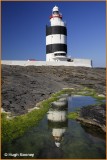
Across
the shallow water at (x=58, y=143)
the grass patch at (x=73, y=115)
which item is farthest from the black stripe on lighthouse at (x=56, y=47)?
the shallow water at (x=58, y=143)

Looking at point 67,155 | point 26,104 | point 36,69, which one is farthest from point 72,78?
point 67,155

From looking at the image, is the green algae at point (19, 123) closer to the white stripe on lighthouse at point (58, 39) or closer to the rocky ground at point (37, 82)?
the rocky ground at point (37, 82)

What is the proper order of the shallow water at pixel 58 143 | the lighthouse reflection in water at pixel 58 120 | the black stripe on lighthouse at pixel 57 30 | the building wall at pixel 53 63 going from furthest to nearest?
the black stripe on lighthouse at pixel 57 30
the building wall at pixel 53 63
the lighthouse reflection in water at pixel 58 120
the shallow water at pixel 58 143

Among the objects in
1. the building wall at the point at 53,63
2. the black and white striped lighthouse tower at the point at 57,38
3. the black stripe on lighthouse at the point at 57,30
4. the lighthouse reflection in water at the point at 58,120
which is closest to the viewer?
the lighthouse reflection in water at the point at 58,120

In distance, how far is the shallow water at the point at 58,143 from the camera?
11.9 metres

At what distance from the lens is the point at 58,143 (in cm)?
1343

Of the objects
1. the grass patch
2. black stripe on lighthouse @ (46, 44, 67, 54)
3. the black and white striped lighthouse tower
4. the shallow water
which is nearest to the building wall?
the black and white striped lighthouse tower

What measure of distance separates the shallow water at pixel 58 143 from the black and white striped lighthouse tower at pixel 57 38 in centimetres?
3743

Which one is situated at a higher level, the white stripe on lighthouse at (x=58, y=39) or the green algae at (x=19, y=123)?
the white stripe on lighthouse at (x=58, y=39)

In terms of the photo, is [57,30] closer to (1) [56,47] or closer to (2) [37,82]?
(1) [56,47]

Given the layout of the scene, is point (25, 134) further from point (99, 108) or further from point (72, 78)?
point (72, 78)

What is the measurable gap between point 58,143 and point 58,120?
197 inches

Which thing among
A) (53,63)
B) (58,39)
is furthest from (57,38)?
(53,63)

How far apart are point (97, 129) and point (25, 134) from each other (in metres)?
4.39
